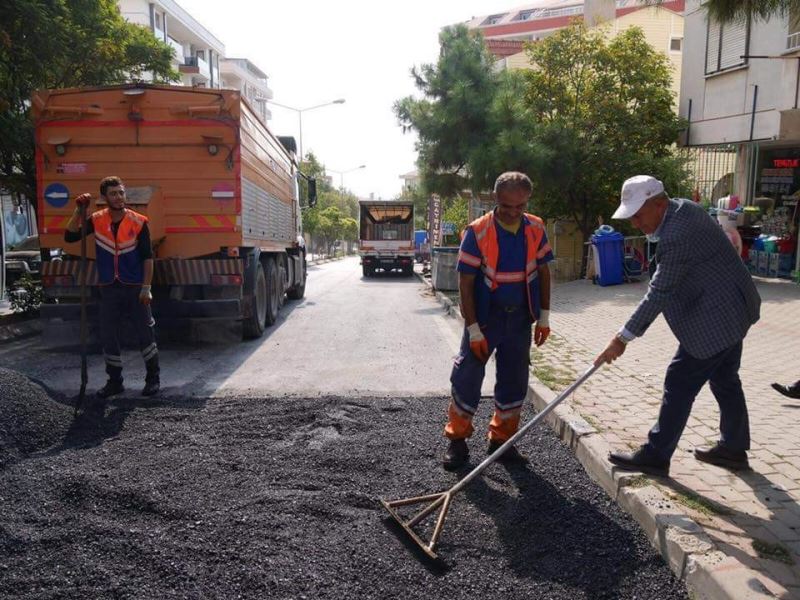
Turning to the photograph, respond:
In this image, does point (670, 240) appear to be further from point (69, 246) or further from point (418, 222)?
point (418, 222)

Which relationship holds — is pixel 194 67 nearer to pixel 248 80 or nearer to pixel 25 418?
pixel 248 80

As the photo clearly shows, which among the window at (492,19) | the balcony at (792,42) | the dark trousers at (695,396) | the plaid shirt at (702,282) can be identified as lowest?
the dark trousers at (695,396)

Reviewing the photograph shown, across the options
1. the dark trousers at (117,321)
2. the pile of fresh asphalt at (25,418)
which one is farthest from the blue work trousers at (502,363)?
the dark trousers at (117,321)

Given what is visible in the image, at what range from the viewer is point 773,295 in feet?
A: 37.4

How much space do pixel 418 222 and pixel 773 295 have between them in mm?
48390

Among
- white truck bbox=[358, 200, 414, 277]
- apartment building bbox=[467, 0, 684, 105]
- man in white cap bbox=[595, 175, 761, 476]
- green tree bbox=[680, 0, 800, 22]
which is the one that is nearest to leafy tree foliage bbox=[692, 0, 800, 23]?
green tree bbox=[680, 0, 800, 22]

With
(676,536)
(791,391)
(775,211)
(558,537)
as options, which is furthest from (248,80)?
(676,536)

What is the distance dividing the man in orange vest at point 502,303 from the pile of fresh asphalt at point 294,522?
1.16 feet

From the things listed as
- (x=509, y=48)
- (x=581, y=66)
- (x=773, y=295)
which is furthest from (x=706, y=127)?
(x=509, y=48)

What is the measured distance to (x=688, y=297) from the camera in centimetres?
354

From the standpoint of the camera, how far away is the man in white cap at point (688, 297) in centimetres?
345

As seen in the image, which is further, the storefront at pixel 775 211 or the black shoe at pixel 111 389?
the storefront at pixel 775 211

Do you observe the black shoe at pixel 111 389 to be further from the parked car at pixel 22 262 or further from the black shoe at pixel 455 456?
the parked car at pixel 22 262

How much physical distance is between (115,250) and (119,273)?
21 cm
